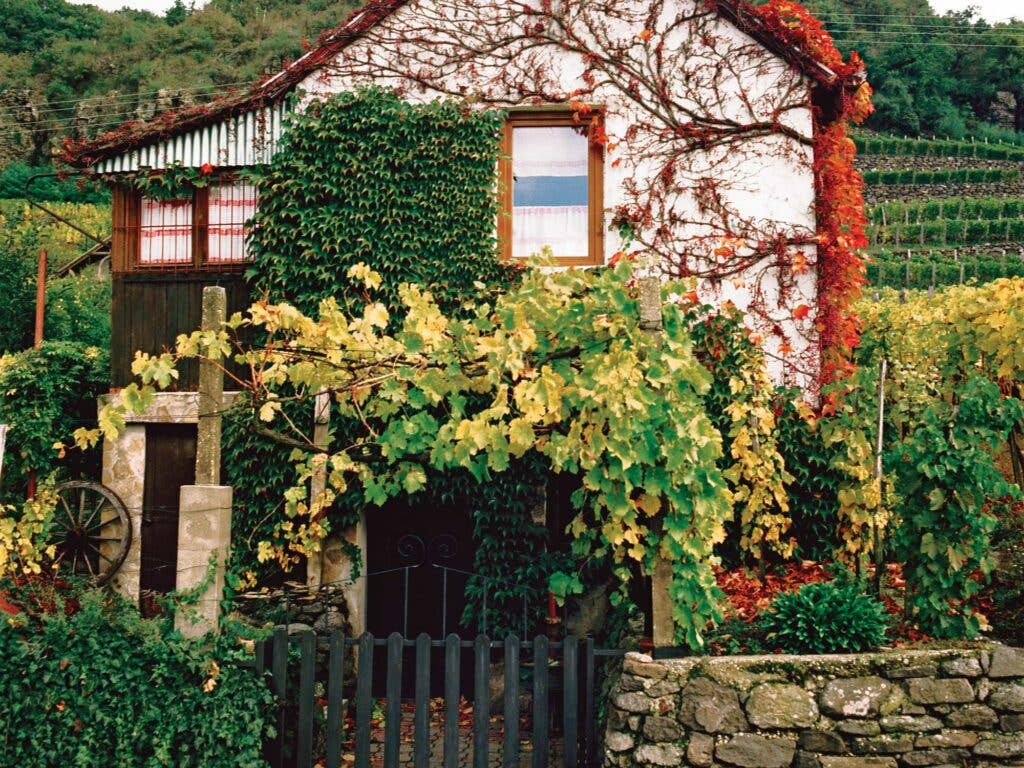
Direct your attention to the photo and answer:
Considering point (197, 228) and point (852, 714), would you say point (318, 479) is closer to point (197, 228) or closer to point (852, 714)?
point (197, 228)

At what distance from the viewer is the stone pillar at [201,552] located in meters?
5.97

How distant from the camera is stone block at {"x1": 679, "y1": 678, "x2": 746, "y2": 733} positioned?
18.4ft

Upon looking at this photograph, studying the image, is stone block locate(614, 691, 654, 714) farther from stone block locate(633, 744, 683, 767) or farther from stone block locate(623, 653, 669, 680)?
stone block locate(633, 744, 683, 767)

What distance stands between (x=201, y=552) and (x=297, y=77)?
586cm

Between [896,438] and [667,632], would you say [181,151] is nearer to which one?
[667,632]

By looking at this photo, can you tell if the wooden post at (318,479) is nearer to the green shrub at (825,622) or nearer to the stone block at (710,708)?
the stone block at (710,708)

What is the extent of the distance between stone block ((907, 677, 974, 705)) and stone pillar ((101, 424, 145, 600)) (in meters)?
8.00

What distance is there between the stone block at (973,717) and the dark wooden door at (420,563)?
5209mm

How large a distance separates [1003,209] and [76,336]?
47225mm

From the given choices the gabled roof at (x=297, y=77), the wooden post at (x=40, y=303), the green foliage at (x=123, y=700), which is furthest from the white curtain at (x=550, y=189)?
the wooden post at (x=40, y=303)

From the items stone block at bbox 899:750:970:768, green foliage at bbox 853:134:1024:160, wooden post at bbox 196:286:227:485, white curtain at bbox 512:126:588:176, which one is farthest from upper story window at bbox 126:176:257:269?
green foliage at bbox 853:134:1024:160

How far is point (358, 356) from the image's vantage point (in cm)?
649

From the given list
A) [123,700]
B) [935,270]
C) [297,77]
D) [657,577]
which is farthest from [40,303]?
[935,270]

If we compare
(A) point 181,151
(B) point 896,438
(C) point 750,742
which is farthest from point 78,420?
(B) point 896,438
